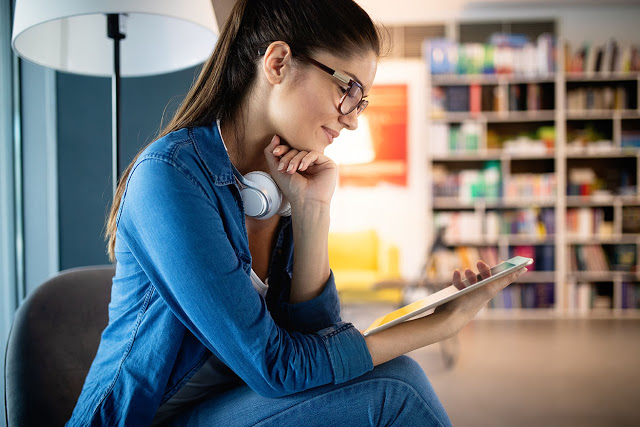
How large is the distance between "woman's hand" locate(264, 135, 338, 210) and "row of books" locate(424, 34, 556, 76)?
432 cm

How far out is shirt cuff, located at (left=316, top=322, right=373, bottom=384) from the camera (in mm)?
798

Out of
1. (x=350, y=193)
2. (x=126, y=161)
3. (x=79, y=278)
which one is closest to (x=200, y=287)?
(x=79, y=278)

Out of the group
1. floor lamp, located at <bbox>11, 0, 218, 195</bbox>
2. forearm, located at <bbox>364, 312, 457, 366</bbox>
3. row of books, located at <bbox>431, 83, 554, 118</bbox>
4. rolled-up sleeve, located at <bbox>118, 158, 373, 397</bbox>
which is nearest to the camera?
rolled-up sleeve, located at <bbox>118, 158, 373, 397</bbox>

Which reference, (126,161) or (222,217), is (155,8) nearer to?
(222,217)

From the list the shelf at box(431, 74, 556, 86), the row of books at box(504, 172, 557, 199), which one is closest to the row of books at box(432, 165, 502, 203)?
the row of books at box(504, 172, 557, 199)

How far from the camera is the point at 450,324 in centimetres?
88

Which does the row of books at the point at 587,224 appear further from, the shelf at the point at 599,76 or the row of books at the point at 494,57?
the row of books at the point at 494,57

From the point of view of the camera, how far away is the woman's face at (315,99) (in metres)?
0.92

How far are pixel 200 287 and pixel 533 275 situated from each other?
192 inches

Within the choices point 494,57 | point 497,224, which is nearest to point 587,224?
point 497,224

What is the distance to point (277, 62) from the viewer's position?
91cm

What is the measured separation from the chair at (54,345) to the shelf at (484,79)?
441 cm

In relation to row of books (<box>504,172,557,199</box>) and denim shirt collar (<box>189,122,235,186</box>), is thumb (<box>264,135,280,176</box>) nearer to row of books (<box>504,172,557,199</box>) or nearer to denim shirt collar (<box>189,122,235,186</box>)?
denim shirt collar (<box>189,122,235,186</box>)

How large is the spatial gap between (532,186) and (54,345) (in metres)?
4.73
